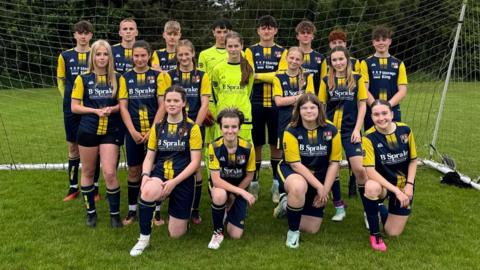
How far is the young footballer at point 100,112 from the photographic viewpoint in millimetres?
3934

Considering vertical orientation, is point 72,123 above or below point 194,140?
below

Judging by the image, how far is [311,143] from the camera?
3725 mm

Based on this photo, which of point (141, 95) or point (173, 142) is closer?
point (173, 142)

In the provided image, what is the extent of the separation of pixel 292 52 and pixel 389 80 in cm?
115

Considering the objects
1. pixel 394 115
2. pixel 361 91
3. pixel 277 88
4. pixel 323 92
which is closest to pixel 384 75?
pixel 394 115

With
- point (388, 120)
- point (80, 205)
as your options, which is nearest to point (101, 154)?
point (80, 205)

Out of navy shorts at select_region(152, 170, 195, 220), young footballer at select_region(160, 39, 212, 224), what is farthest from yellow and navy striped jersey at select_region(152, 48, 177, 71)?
navy shorts at select_region(152, 170, 195, 220)

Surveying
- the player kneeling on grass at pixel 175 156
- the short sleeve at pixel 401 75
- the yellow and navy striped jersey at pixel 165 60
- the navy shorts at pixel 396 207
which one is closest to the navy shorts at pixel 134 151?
the player kneeling on grass at pixel 175 156

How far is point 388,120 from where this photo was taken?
3.65m

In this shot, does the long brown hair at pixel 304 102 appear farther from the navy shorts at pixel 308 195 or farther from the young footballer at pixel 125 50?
the young footballer at pixel 125 50

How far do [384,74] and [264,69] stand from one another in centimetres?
122

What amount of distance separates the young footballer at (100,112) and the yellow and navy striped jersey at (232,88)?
0.97 meters

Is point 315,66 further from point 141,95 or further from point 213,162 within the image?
point 141,95

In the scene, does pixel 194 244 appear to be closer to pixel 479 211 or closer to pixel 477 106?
pixel 479 211
